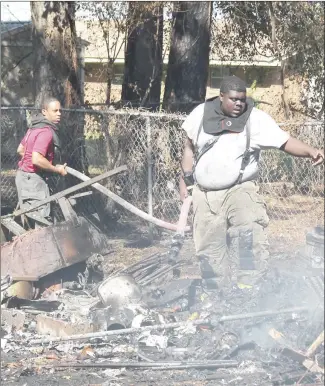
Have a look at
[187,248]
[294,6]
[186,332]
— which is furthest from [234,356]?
[294,6]

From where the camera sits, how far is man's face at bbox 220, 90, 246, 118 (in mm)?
5621

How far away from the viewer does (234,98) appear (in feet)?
18.4

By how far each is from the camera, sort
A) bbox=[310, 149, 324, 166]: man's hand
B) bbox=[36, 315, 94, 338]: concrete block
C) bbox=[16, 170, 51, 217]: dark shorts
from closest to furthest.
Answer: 1. bbox=[310, 149, 324, 166]: man's hand
2. bbox=[36, 315, 94, 338]: concrete block
3. bbox=[16, 170, 51, 217]: dark shorts

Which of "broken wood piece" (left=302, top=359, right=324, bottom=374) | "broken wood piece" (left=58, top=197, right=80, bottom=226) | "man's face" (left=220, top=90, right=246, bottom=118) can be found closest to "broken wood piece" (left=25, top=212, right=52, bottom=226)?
"broken wood piece" (left=58, top=197, right=80, bottom=226)

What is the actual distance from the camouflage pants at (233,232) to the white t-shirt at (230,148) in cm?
12

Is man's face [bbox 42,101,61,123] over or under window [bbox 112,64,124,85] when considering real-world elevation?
under

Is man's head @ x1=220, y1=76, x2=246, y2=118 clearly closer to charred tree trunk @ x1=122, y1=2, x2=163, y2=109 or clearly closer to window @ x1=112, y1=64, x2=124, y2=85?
charred tree trunk @ x1=122, y1=2, x2=163, y2=109

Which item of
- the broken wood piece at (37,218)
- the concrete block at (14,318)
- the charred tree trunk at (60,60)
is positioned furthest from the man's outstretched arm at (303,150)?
the charred tree trunk at (60,60)

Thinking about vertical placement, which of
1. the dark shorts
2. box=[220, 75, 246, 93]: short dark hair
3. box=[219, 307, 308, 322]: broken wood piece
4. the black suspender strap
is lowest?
box=[219, 307, 308, 322]: broken wood piece

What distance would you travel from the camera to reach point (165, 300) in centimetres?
617

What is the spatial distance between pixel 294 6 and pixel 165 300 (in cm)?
799

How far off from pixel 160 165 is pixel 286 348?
4.48m

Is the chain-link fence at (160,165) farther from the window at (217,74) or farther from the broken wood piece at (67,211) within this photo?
the window at (217,74)

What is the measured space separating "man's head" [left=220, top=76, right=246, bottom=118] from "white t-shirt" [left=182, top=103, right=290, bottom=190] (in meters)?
0.12
